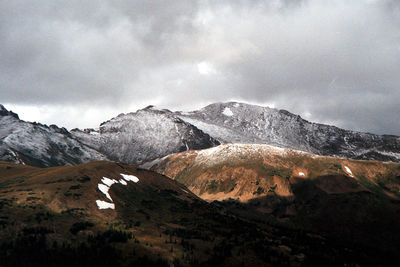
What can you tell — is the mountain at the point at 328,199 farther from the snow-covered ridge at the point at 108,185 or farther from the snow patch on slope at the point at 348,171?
the snow-covered ridge at the point at 108,185

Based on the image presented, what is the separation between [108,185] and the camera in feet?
250

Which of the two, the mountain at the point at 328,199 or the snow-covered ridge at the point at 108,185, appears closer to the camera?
the snow-covered ridge at the point at 108,185

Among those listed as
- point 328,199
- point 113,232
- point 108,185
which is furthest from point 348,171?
point 113,232

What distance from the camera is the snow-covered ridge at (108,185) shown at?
6481cm

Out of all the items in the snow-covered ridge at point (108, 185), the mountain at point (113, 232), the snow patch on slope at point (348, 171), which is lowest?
the mountain at point (113, 232)

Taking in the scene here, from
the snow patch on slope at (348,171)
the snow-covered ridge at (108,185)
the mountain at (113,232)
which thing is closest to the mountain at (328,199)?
the snow patch on slope at (348,171)

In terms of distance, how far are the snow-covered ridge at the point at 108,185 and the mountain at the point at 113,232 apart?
247 millimetres

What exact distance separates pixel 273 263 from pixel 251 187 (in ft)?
463

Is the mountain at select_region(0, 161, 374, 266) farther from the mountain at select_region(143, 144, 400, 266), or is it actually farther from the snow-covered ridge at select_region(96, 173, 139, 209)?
the mountain at select_region(143, 144, 400, 266)

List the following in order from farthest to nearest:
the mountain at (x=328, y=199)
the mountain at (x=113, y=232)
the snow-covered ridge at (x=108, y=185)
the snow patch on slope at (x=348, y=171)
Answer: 1. the snow patch on slope at (x=348, y=171)
2. the mountain at (x=328, y=199)
3. the snow-covered ridge at (x=108, y=185)
4. the mountain at (x=113, y=232)

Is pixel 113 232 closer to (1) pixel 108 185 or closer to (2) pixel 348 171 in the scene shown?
(1) pixel 108 185

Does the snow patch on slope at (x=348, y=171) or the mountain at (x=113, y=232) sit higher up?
the snow patch on slope at (x=348, y=171)

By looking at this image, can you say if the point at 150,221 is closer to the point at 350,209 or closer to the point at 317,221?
the point at 317,221

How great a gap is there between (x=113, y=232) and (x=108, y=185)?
28.9 meters
